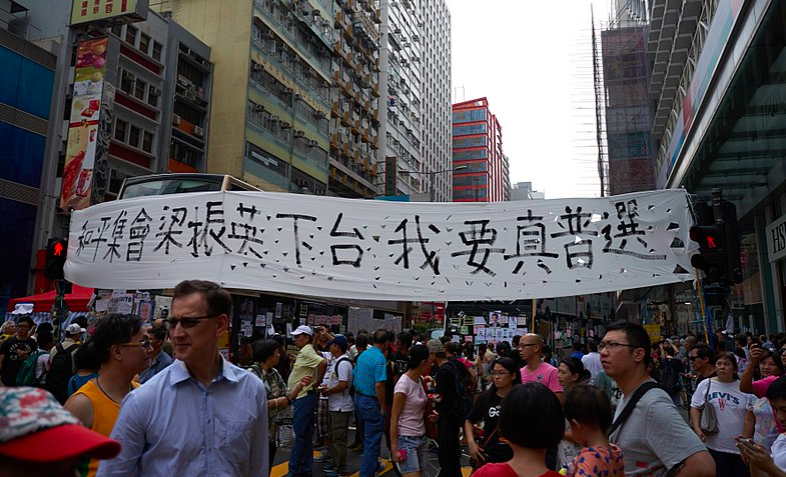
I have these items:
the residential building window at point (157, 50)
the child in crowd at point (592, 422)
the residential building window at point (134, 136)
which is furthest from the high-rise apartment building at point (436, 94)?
the child in crowd at point (592, 422)

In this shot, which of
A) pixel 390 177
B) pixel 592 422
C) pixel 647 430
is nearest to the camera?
pixel 592 422

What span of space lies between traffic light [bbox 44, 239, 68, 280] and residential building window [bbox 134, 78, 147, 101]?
23.3 meters

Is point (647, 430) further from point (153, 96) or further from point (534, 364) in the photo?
point (153, 96)

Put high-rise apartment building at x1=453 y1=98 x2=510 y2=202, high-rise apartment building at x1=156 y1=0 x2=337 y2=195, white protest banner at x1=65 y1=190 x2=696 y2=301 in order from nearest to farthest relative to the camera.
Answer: white protest banner at x1=65 y1=190 x2=696 y2=301, high-rise apartment building at x1=156 y1=0 x2=337 y2=195, high-rise apartment building at x1=453 y1=98 x2=510 y2=202

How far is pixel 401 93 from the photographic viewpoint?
69.9 metres

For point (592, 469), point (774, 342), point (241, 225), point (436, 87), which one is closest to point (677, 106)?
point (774, 342)

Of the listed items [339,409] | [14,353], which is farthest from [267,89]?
[339,409]

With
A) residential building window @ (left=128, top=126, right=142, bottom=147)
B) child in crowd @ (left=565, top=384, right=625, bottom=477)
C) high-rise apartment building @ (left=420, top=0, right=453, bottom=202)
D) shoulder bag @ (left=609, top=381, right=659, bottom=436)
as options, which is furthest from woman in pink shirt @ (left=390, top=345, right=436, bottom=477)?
high-rise apartment building @ (left=420, top=0, right=453, bottom=202)

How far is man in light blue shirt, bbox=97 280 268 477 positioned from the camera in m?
2.36

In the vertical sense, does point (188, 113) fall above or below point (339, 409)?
above

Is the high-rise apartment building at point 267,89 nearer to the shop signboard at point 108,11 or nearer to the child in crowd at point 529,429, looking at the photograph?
the shop signboard at point 108,11

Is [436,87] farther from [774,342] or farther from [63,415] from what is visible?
[63,415]

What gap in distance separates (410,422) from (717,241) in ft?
11.4

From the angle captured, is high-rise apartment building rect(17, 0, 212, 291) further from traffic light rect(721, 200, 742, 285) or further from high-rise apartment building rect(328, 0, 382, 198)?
traffic light rect(721, 200, 742, 285)
